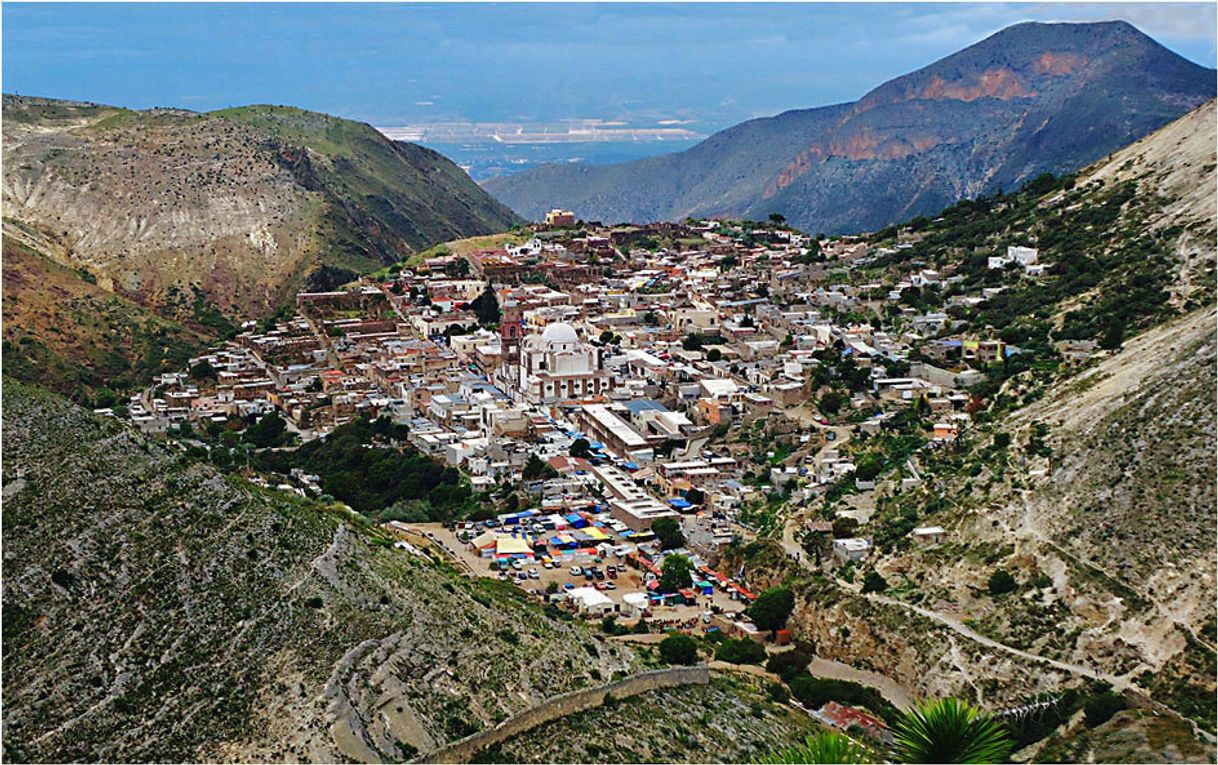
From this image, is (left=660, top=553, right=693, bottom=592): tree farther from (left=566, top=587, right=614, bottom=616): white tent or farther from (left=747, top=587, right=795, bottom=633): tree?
(left=747, top=587, right=795, bottom=633): tree

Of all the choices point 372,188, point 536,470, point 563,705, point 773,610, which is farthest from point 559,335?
point 372,188

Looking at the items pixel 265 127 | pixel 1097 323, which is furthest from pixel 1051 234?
pixel 265 127

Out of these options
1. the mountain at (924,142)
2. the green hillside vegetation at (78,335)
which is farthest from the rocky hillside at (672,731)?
the mountain at (924,142)

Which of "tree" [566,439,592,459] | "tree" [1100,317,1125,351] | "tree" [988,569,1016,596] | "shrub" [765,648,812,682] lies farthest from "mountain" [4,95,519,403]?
"tree" [988,569,1016,596]

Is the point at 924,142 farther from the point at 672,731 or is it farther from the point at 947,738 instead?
the point at 947,738

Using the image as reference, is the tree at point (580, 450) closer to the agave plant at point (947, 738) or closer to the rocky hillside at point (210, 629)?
the rocky hillside at point (210, 629)

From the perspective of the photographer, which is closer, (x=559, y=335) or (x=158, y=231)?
(x=559, y=335)
